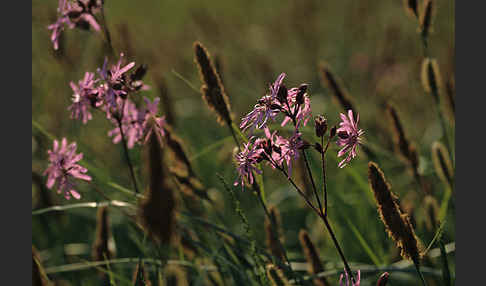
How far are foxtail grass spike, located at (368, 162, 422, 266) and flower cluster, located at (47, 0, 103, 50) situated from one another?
1.70 meters

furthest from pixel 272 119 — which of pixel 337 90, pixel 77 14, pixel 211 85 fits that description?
pixel 77 14

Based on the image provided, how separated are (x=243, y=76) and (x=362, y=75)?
177 centimetres

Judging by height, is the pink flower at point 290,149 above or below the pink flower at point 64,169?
below

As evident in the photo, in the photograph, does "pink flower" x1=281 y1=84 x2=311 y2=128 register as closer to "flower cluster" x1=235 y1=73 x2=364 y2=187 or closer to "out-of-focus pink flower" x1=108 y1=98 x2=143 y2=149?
"flower cluster" x1=235 y1=73 x2=364 y2=187

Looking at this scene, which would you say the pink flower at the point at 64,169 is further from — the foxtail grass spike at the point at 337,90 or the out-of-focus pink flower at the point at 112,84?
the foxtail grass spike at the point at 337,90

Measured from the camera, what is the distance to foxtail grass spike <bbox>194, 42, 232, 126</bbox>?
221cm

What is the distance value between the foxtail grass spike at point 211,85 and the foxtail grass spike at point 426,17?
4.20ft

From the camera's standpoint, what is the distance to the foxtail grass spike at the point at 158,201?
4.66ft

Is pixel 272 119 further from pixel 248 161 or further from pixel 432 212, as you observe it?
pixel 432 212

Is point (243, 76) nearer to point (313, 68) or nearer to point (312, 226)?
point (313, 68)

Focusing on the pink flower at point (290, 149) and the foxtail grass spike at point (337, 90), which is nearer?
the pink flower at point (290, 149)

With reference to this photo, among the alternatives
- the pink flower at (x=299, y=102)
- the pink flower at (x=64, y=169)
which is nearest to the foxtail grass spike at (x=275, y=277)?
the pink flower at (x=299, y=102)

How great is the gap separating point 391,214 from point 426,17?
1.49 meters

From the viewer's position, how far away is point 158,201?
1.45 meters
